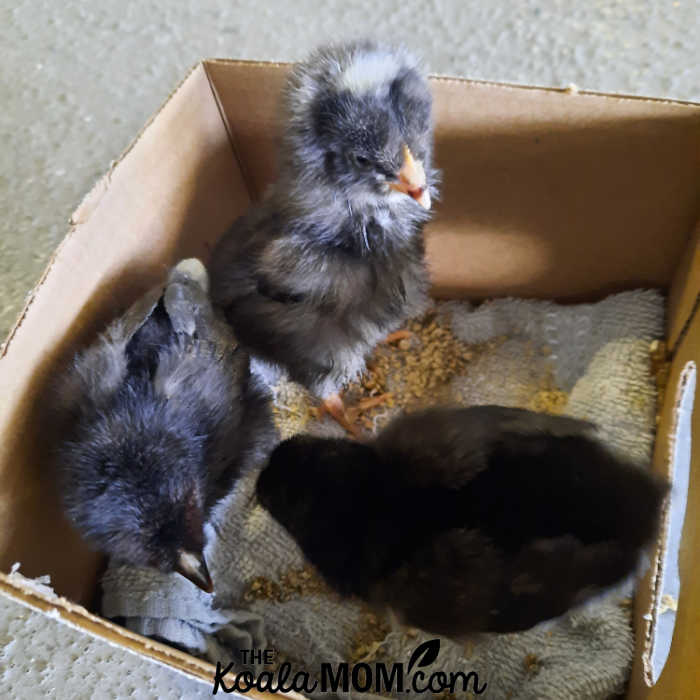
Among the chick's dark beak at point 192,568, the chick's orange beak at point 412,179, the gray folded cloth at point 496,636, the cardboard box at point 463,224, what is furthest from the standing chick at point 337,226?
the chick's dark beak at point 192,568

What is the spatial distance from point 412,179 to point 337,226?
15 centimetres

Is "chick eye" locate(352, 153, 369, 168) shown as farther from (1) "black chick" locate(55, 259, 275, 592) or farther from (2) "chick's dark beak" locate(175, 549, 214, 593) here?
(2) "chick's dark beak" locate(175, 549, 214, 593)

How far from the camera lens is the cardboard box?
86 cm

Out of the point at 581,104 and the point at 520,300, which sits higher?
the point at 581,104

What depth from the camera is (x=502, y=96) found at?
995 millimetres

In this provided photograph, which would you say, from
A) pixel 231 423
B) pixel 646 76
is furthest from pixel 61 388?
pixel 646 76

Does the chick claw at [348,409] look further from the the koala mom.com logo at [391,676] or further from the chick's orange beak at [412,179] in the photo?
the chick's orange beak at [412,179]

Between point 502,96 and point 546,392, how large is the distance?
1.77 feet

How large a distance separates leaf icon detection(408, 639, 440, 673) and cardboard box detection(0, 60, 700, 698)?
0.27 m

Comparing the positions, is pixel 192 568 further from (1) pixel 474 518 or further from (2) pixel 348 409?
(2) pixel 348 409

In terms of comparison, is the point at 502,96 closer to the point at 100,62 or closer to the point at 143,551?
the point at 143,551

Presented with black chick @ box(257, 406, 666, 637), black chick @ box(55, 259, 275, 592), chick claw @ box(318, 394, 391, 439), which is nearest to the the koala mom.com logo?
black chick @ box(257, 406, 666, 637)

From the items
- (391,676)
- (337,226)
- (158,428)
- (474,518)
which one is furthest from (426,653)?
(337,226)

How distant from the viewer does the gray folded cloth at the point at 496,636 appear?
0.97 m
